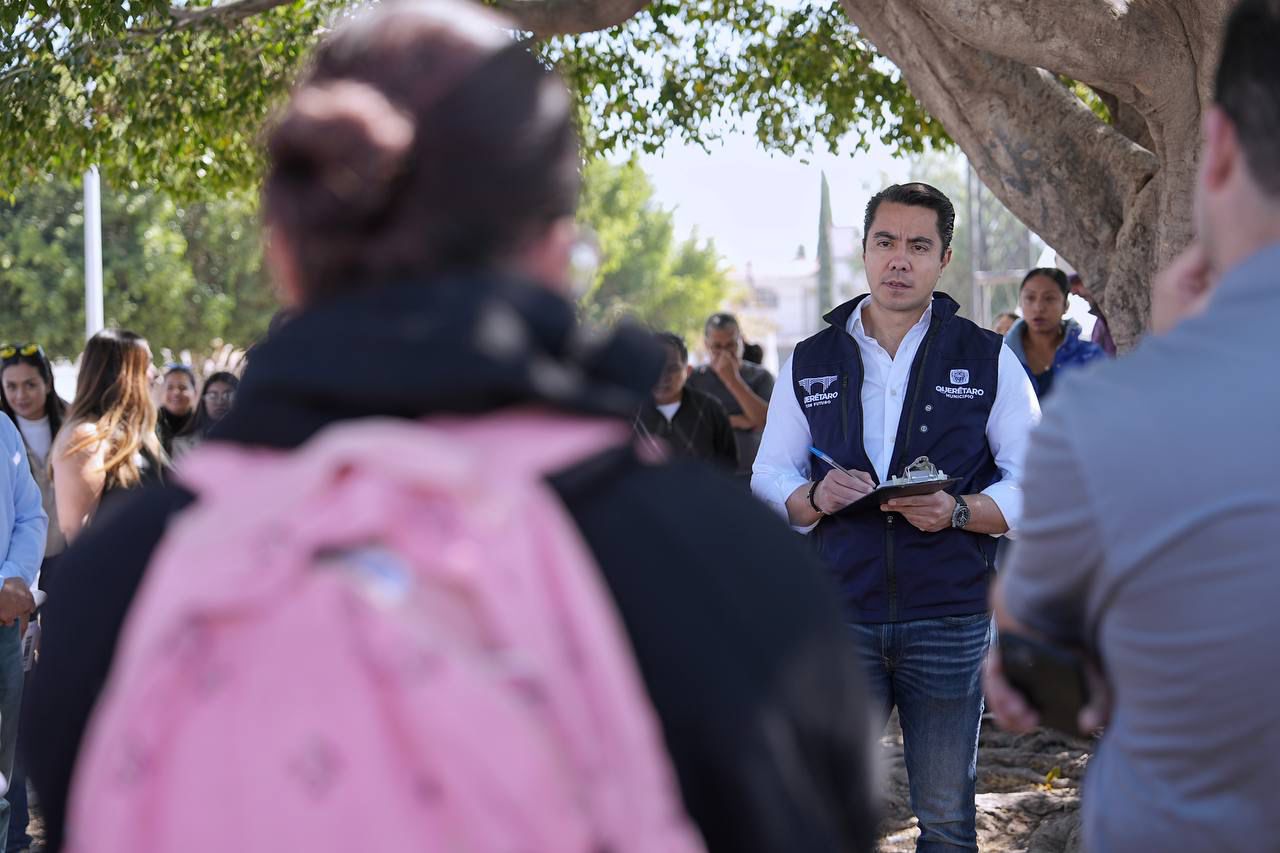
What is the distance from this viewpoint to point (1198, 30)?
5.72 meters

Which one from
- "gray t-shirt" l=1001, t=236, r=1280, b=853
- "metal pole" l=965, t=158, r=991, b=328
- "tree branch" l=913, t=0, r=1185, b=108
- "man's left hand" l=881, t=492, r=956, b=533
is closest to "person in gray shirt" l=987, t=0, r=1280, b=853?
"gray t-shirt" l=1001, t=236, r=1280, b=853

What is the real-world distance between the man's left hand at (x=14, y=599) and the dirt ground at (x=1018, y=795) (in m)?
3.44

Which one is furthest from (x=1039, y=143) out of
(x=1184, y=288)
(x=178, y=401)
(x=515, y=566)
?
(x=515, y=566)

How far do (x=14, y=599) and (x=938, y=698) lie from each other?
3061 mm

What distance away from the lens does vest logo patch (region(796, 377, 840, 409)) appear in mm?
4246

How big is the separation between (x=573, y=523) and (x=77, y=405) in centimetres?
504

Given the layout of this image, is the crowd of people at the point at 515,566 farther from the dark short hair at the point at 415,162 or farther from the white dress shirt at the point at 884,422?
the white dress shirt at the point at 884,422

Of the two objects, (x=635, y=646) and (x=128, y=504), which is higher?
(x=128, y=504)

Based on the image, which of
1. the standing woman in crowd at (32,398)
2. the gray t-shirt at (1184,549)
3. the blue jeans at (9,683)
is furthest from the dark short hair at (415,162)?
the standing woman in crowd at (32,398)

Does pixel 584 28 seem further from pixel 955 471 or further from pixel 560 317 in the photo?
pixel 560 317

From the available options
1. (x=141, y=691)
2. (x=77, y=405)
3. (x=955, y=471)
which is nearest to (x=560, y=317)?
(x=141, y=691)

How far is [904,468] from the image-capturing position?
13.5 ft

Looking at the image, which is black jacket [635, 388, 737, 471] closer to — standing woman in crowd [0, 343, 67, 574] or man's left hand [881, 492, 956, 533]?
standing woman in crowd [0, 343, 67, 574]

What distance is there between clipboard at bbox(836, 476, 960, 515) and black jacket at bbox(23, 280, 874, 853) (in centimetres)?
238
